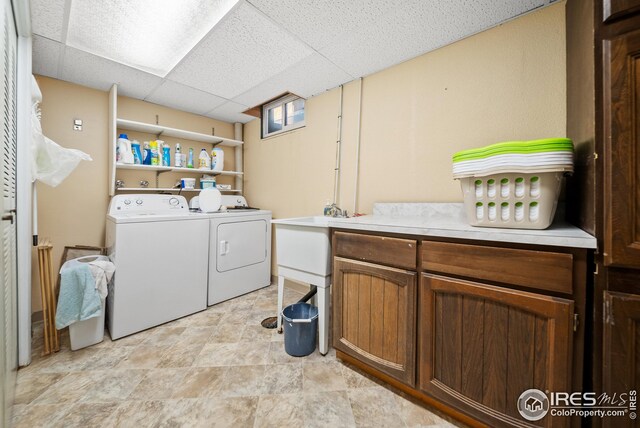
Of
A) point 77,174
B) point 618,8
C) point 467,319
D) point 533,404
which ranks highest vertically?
→ point 618,8

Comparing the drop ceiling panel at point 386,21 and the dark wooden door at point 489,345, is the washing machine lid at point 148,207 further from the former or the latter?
the dark wooden door at point 489,345

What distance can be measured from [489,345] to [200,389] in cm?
152

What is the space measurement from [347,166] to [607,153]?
1715mm

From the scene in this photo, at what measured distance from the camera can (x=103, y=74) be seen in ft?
6.97

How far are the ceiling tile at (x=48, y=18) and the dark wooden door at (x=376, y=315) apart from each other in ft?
7.27

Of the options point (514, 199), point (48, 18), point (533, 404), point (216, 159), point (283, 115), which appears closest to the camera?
point (533, 404)

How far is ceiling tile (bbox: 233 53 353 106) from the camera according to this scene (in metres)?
2.01

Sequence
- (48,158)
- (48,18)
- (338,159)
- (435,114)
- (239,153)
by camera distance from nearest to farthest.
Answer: (48,18)
(48,158)
(435,114)
(338,159)
(239,153)

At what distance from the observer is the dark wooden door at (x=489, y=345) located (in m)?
0.88

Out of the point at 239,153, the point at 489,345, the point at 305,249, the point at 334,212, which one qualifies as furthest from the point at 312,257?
the point at 239,153

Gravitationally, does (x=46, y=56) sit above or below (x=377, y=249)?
above

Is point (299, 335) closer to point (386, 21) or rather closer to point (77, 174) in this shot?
point (386, 21)

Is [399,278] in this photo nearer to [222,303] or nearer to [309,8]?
[309,8]

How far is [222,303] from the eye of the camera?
255 centimetres
